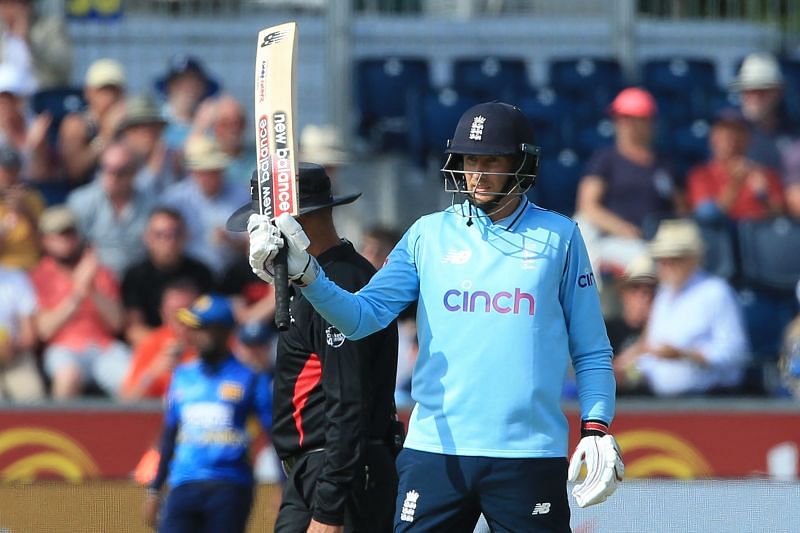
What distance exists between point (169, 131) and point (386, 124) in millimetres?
1792

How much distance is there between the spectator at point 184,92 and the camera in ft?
32.9

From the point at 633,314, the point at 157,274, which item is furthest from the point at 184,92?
the point at 633,314

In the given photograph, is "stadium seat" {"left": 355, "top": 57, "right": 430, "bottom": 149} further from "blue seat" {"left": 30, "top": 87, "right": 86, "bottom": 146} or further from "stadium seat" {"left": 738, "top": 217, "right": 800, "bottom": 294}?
"stadium seat" {"left": 738, "top": 217, "right": 800, "bottom": 294}

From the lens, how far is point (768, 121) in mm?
10352

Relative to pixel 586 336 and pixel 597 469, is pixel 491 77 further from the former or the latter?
pixel 597 469

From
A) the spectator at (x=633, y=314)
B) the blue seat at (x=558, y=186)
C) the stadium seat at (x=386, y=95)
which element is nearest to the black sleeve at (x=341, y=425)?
the spectator at (x=633, y=314)

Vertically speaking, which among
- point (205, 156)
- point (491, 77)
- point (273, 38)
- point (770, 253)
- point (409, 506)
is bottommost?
point (770, 253)

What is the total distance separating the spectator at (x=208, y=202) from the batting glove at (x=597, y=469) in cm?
502

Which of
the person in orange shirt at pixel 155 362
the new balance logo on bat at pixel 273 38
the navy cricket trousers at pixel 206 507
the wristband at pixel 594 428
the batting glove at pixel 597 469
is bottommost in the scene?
the navy cricket trousers at pixel 206 507

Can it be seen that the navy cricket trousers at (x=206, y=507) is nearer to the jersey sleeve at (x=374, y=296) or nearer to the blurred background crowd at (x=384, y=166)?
the blurred background crowd at (x=384, y=166)

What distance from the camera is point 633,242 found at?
9.09m

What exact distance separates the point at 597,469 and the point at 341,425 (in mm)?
829

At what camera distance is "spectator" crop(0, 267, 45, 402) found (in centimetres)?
834

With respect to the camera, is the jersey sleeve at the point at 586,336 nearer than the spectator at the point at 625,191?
Yes
